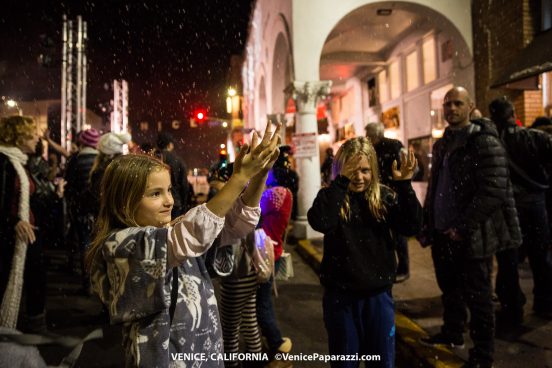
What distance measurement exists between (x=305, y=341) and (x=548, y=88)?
663cm

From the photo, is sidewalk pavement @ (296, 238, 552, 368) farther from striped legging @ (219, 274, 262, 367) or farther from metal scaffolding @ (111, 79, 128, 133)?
metal scaffolding @ (111, 79, 128, 133)

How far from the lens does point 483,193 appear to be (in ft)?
10.7

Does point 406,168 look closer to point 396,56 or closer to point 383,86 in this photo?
point 396,56

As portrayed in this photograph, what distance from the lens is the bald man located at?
3248mm

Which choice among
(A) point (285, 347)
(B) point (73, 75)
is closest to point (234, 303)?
(A) point (285, 347)

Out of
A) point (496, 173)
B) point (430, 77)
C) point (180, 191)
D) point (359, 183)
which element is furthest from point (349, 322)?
point (430, 77)

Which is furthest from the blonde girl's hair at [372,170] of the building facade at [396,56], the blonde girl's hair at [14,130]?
the building facade at [396,56]

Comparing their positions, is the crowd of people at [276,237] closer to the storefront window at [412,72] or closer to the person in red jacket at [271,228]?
the person in red jacket at [271,228]

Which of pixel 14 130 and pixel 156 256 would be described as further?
pixel 14 130

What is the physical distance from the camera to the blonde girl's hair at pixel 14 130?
13.1ft

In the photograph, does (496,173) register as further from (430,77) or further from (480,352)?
(430,77)

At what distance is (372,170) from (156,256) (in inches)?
62.7

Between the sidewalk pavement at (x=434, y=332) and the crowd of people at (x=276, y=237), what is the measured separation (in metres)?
0.16

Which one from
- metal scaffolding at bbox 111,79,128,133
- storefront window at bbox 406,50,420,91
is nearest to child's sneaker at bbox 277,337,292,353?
storefront window at bbox 406,50,420,91
